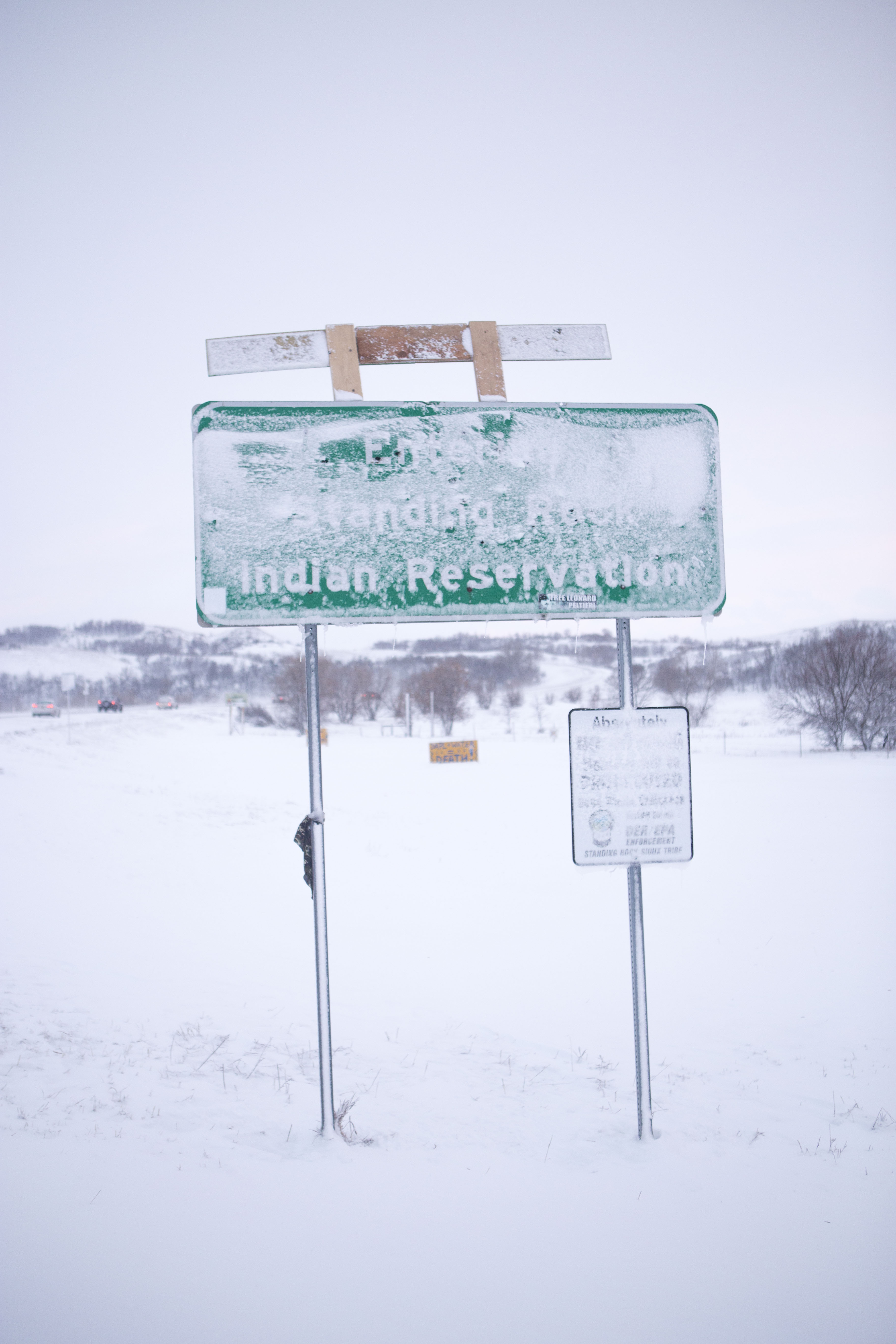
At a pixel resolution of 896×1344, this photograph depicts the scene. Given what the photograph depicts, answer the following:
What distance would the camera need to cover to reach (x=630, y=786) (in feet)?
11.2

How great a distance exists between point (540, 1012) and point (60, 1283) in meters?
4.46

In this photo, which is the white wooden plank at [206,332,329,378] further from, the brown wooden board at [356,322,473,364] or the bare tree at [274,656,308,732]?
the bare tree at [274,656,308,732]

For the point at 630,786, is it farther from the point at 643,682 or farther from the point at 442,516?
the point at 643,682

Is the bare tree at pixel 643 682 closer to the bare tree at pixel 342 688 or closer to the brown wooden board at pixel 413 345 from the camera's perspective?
the bare tree at pixel 342 688

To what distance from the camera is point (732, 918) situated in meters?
10.2

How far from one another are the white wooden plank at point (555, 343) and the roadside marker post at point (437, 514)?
16cm

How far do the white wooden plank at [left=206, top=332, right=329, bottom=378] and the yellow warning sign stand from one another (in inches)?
1078

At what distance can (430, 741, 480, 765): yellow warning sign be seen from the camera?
101ft

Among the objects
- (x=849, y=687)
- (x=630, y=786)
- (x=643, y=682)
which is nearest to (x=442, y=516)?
(x=630, y=786)

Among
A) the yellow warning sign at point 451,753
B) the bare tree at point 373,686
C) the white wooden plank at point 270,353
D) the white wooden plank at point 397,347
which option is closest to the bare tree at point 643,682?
the bare tree at point 373,686

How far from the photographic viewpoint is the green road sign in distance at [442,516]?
318 centimetres

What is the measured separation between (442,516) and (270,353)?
3.62ft

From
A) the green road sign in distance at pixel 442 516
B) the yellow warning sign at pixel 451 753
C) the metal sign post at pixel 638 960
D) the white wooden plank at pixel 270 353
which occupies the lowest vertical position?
the yellow warning sign at pixel 451 753

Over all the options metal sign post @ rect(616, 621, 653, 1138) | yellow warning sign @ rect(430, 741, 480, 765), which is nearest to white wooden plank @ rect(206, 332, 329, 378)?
metal sign post @ rect(616, 621, 653, 1138)
